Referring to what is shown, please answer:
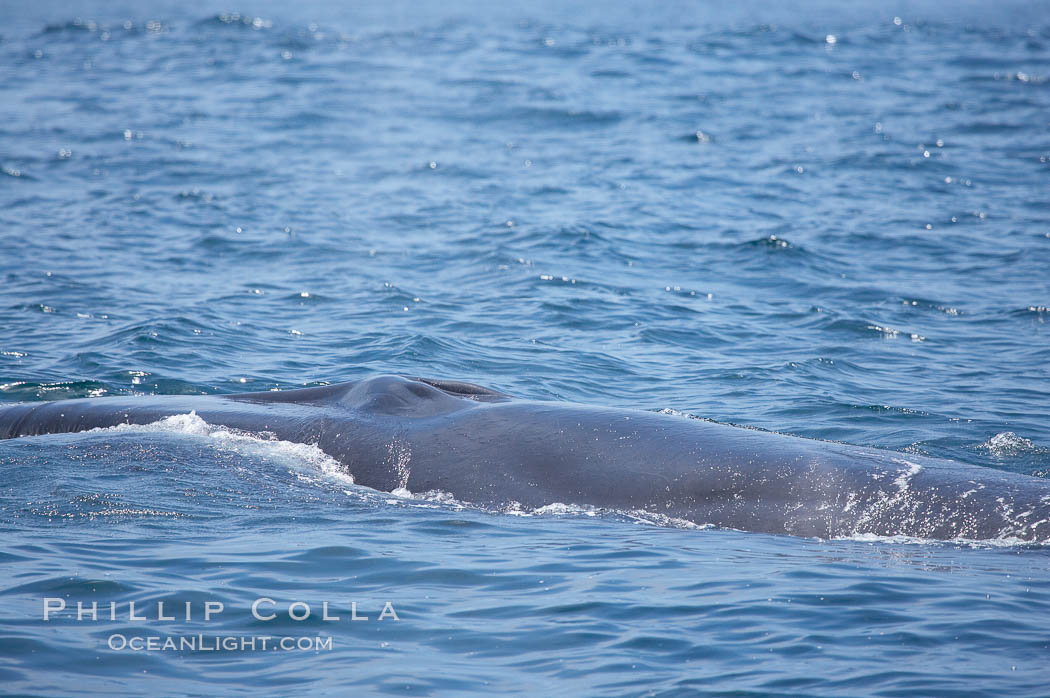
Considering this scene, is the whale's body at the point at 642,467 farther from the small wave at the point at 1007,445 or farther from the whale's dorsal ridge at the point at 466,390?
the small wave at the point at 1007,445

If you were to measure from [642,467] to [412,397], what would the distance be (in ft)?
6.82

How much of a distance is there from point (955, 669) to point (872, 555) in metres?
1.73

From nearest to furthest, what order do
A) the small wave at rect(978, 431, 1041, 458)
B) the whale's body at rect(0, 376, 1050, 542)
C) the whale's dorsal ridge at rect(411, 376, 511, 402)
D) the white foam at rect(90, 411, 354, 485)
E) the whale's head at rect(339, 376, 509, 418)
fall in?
the whale's body at rect(0, 376, 1050, 542)
the white foam at rect(90, 411, 354, 485)
the whale's head at rect(339, 376, 509, 418)
the whale's dorsal ridge at rect(411, 376, 511, 402)
the small wave at rect(978, 431, 1041, 458)

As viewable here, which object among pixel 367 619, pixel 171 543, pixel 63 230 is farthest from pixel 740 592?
pixel 63 230

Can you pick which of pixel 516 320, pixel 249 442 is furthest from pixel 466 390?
pixel 516 320

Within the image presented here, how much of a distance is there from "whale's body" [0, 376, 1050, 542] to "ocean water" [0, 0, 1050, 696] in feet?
0.65

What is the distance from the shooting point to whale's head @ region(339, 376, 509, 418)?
33.2 ft

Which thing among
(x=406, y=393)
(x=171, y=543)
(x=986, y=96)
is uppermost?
(x=986, y=96)

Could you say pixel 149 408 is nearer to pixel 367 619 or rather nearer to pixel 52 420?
pixel 52 420

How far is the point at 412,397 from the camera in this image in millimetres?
10242

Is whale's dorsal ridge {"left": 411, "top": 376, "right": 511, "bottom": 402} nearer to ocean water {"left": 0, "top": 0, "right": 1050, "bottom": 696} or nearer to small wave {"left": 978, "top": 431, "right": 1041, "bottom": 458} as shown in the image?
ocean water {"left": 0, "top": 0, "right": 1050, "bottom": 696}

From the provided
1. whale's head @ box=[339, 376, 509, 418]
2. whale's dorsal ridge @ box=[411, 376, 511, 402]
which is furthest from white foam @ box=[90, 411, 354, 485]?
whale's dorsal ridge @ box=[411, 376, 511, 402]

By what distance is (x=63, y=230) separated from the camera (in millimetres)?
23547

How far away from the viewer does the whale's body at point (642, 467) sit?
8.83 metres
